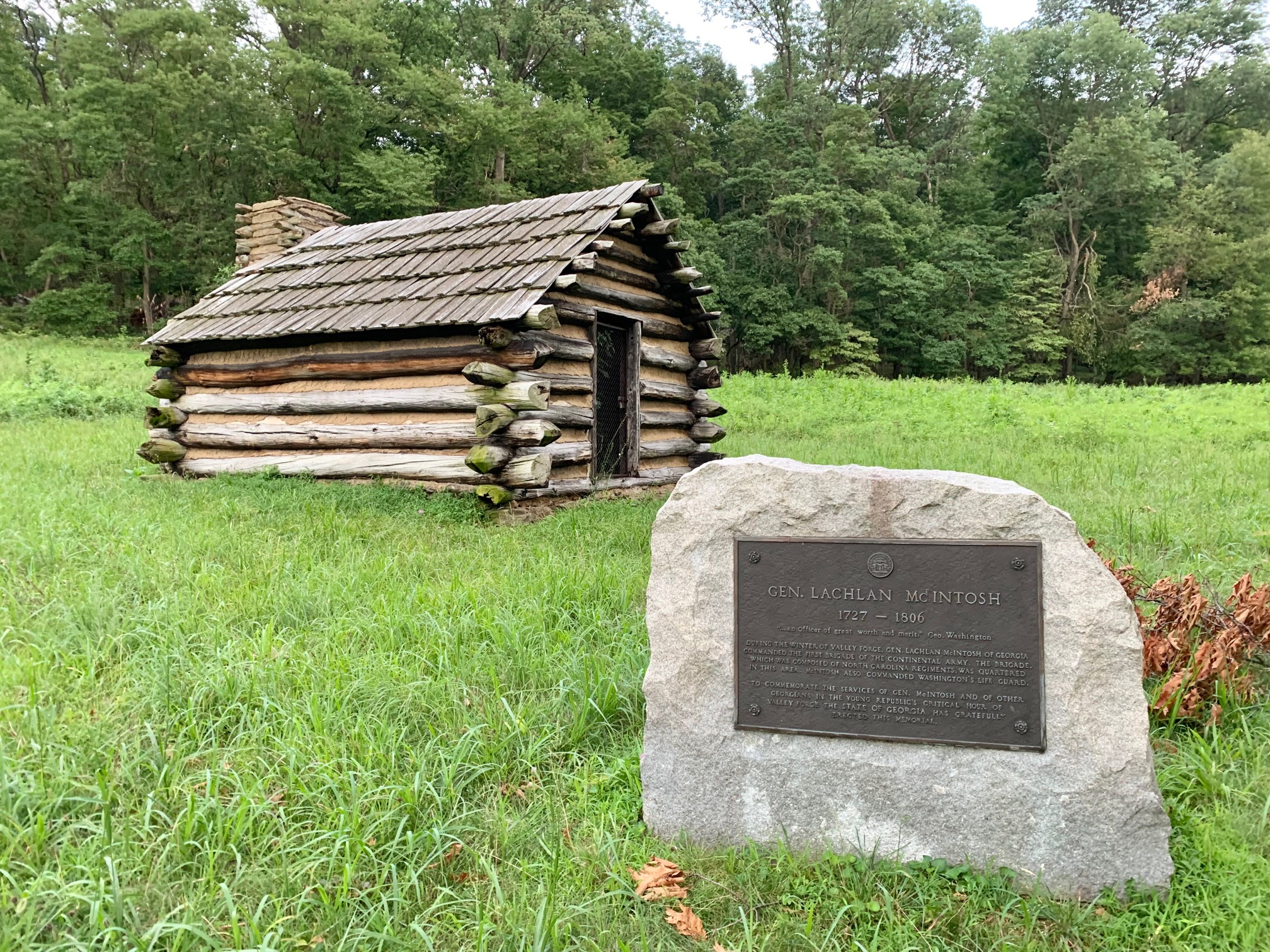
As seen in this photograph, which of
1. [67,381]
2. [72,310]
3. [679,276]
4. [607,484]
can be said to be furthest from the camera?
[72,310]

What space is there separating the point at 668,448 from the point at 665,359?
46.9 inches

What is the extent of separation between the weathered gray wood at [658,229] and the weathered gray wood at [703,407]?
7.71 ft

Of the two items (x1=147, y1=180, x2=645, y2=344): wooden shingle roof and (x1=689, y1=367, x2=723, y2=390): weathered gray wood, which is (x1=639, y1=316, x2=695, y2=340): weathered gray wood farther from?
(x1=147, y1=180, x2=645, y2=344): wooden shingle roof

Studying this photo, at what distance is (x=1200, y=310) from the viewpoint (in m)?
34.7

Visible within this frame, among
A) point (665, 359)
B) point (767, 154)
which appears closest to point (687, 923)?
point (665, 359)

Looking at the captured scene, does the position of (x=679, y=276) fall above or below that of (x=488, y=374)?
above

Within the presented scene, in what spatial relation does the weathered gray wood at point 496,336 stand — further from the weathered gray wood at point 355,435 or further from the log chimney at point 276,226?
the log chimney at point 276,226

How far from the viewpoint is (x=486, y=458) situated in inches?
312

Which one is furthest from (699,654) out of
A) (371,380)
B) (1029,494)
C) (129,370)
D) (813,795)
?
(129,370)

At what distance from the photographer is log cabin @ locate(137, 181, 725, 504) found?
26.9 feet

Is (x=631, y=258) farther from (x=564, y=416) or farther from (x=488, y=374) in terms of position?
(x=488, y=374)

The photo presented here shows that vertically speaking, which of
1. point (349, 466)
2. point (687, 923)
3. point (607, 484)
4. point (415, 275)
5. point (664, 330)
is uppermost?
point (415, 275)

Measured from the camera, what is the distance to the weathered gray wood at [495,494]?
7938mm

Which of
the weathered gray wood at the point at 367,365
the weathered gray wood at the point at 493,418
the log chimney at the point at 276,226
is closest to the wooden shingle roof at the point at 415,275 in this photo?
the weathered gray wood at the point at 367,365
